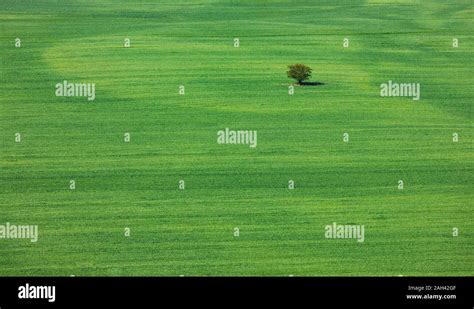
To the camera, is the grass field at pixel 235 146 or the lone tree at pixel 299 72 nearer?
the grass field at pixel 235 146

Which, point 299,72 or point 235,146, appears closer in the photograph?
point 235,146

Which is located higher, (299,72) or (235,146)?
(299,72)

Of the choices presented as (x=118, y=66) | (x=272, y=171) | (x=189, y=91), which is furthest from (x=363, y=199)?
(x=118, y=66)
